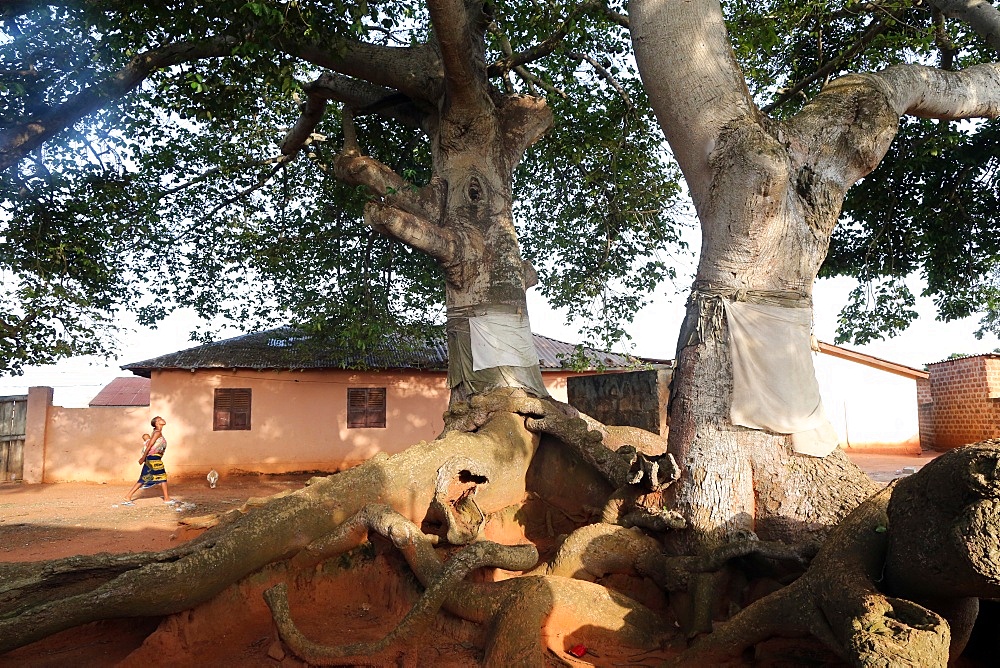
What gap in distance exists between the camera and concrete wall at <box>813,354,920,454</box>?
20094 millimetres

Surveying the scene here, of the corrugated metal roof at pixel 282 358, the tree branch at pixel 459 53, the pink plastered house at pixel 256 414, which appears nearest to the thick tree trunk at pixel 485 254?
the tree branch at pixel 459 53

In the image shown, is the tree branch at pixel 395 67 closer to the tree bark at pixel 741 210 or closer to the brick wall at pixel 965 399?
the tree bark at pixel 741 210

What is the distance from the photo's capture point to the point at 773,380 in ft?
14.9

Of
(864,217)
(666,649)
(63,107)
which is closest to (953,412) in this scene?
(864,217)

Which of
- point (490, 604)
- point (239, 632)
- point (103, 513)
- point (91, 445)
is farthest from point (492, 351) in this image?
point (91, 445)

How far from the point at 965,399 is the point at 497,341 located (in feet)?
52.9

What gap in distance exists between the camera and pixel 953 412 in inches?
688

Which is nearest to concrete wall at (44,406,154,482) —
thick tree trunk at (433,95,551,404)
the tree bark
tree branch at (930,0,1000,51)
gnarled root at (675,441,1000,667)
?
thick tree trunk at (433,95,551,404)

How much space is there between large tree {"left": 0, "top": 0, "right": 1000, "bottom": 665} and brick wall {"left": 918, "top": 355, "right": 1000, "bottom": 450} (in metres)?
12.1

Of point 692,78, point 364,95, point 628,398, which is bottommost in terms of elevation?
point 628,398

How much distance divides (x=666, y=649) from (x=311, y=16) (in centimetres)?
564

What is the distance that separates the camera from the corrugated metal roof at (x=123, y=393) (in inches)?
970

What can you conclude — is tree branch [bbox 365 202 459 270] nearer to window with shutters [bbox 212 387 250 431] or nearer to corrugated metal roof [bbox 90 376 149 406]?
window with shutters [bbox 212 387 250 431]

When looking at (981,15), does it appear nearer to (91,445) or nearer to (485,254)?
(485,254)
